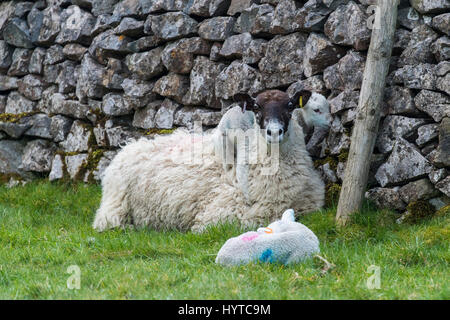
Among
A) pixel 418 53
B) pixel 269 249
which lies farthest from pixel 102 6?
pixel 269 249

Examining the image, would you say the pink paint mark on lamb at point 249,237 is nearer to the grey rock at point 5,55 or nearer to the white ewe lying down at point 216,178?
the white ewe lying down at point 216,178

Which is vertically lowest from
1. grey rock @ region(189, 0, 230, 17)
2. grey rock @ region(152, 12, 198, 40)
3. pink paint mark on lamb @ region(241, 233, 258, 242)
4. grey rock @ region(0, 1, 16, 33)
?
pink paint mark on lamb @ region(241, 233, 258, 242)

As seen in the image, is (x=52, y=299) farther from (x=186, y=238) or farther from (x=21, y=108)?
(x=21, y=108)

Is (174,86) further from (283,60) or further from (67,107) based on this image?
(67,107)

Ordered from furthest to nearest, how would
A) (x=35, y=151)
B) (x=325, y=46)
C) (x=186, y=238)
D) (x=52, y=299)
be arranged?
(x=35, y=151) → (x=325, y=46) → (x=186, y=238) → (x=52, y=299)

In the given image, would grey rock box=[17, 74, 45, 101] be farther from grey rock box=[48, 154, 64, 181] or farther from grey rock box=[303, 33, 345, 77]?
grey rock box=[303, 33, 345, 77]

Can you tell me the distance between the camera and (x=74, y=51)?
918 centimetres

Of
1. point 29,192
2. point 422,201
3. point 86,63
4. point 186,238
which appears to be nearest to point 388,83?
point 422,201

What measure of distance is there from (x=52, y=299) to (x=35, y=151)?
6005 millimetres

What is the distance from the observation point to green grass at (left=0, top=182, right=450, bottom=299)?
12.4ft

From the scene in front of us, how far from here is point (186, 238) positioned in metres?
5.54

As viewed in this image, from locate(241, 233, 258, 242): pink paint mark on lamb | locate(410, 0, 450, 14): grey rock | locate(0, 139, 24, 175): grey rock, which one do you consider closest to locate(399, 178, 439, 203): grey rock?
locate(410, 0, 450, 14): grey rock

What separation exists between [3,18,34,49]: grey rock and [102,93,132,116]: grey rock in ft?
7.56

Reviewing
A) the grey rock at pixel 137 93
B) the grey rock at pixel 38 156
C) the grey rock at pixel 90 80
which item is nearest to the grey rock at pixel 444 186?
the grey rock at pixel 137 93
